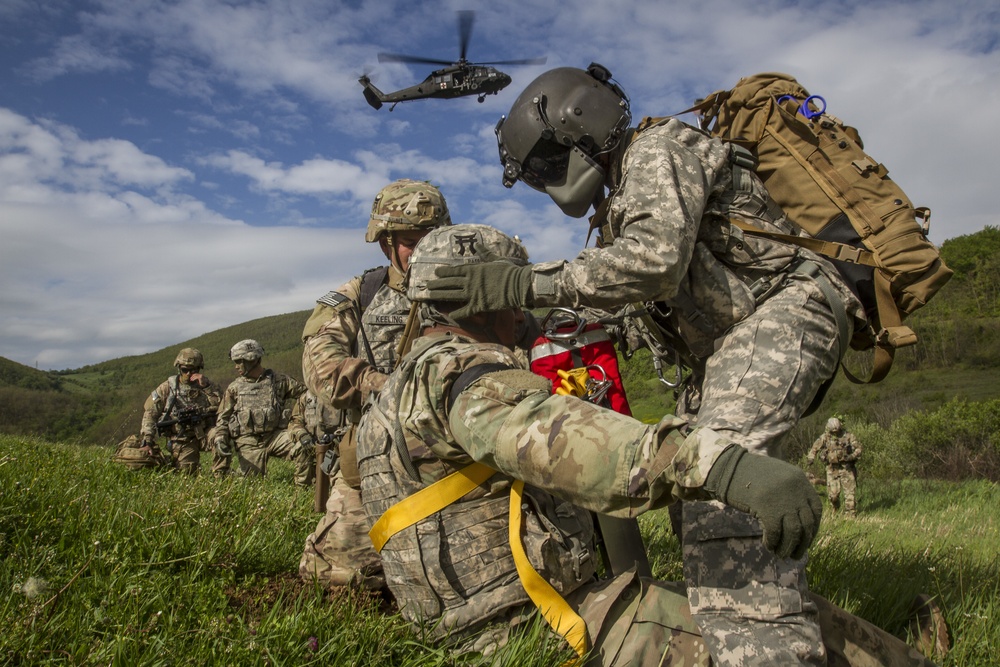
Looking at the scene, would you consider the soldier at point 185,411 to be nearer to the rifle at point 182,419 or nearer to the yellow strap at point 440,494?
the rifle at point 182,419

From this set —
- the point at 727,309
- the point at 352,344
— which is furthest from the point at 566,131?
the point at 352,344

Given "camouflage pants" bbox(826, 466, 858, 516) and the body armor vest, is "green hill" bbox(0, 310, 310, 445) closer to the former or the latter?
the body armor vest

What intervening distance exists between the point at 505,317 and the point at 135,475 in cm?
388

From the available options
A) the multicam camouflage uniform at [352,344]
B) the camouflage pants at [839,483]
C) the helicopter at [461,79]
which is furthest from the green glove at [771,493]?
the helicopter at [461,79]

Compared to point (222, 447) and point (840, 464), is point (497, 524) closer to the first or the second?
point (222, 447)

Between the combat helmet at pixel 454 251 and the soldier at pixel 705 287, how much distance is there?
9 centimetres

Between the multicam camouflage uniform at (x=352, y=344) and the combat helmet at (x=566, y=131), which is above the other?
the combat helmet at (x=566, y=131)

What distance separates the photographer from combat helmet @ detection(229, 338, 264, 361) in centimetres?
1427

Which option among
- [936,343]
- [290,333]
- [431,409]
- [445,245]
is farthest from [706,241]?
[290,333]

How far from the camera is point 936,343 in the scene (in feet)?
107

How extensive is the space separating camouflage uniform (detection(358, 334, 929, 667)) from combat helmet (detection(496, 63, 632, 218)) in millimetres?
A: 1233

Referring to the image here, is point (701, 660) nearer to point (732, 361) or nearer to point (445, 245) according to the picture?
point (732, 361)

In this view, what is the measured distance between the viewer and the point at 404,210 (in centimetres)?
583

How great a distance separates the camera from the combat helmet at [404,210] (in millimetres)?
5828
